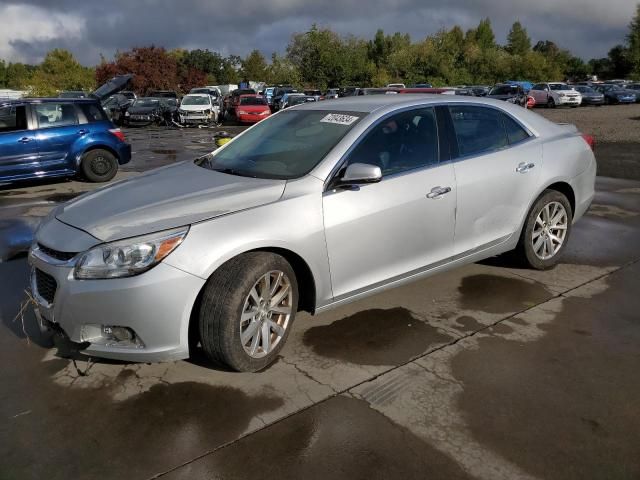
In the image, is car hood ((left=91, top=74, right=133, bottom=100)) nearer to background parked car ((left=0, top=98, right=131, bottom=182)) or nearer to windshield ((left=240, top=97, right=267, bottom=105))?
background parked car ((left=0, top=98, right=131, bottom=182))

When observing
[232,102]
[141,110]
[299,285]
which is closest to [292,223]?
[299,285]

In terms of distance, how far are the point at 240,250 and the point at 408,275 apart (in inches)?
54.7

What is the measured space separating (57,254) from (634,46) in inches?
3293

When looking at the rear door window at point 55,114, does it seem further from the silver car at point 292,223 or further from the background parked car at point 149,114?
the background parked car at point 149,114

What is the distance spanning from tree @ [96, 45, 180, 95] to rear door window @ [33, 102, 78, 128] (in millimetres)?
46259

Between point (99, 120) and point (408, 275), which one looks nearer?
point (408, 275)

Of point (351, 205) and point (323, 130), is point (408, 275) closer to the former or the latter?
point (351, 205)

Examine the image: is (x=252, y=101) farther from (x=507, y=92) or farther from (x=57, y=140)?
(x=57, y=140)

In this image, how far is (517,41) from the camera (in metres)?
81.5

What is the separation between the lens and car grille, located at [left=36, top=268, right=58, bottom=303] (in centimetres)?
316

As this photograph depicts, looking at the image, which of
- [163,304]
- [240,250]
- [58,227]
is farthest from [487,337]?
[58,227]

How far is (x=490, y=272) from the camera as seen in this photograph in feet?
16.6

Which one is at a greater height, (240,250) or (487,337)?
(240,250)

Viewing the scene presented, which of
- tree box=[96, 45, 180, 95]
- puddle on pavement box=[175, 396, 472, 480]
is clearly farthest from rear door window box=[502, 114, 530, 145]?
tree box=[96, 45, 180, 95]
